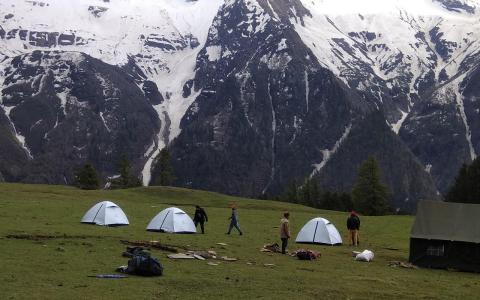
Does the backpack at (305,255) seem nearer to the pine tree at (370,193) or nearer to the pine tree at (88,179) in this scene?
the pine tree at (370,193)

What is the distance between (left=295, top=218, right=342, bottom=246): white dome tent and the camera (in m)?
62.2

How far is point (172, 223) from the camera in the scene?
63188 millimetres

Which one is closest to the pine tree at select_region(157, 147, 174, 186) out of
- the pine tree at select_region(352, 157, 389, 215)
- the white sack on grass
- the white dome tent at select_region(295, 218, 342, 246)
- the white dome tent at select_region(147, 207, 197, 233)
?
the pine tree at select_region(352, 157, 389, 215)

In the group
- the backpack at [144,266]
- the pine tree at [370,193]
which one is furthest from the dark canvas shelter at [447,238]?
the pine tree at [370,193]

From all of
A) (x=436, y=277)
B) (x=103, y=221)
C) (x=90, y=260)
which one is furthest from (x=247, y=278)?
(x=103, y=221)

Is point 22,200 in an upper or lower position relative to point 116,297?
upper

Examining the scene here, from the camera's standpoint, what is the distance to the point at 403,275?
4494 centimetres

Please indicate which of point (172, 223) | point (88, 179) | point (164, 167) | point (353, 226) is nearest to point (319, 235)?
point (353, 226)

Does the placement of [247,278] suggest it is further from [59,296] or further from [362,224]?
[362,224]

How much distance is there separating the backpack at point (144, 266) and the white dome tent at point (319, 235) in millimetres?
27786

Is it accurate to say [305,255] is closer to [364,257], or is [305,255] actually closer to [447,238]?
[364,257]

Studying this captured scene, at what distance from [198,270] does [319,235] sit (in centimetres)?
2437

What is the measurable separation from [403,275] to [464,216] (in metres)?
9.82

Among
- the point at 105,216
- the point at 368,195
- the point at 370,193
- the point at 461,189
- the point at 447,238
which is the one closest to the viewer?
the point at 447,238
